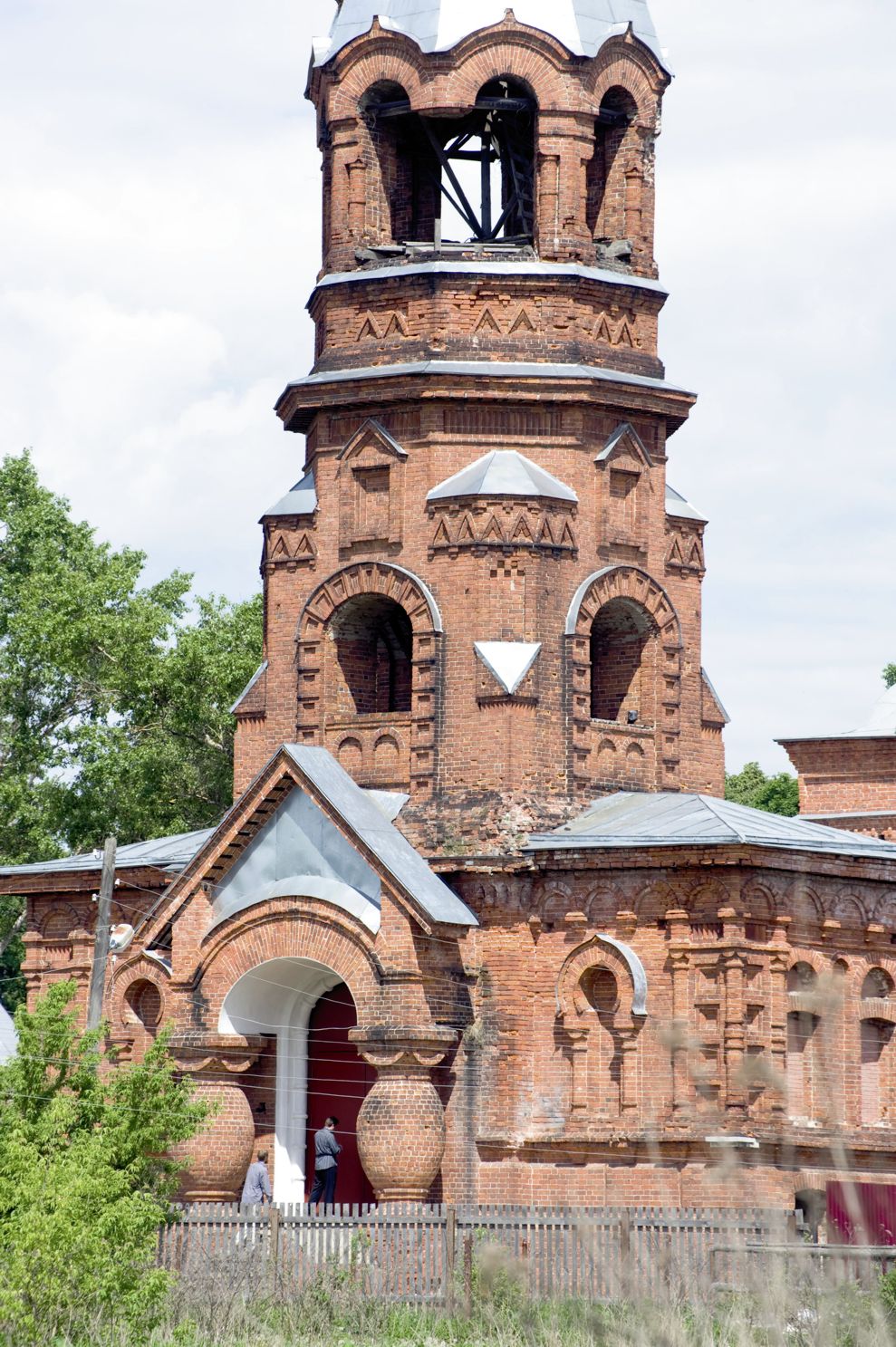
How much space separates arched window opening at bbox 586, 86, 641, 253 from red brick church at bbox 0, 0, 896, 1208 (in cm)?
4

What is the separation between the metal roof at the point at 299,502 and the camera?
23.7 meters

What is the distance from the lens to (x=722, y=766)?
24.4m

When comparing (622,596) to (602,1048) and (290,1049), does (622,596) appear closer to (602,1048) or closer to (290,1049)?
(602,1048)

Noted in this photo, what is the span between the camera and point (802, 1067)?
20.8 metres

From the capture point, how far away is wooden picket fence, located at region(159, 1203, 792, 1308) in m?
17.4

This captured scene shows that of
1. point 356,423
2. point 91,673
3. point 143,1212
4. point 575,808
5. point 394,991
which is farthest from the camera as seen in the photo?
point 91,673

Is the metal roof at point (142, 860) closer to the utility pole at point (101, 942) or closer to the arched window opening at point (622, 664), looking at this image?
the utility pole at point (101, 942)

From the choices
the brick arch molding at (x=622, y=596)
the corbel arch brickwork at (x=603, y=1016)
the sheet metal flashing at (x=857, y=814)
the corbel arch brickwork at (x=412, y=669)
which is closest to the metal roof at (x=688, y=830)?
the corbel arch brickwork at (x=603, y=1016)

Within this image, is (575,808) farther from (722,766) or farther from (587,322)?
(587,322)

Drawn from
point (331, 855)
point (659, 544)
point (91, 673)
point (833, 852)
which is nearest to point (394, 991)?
point (331, 855)

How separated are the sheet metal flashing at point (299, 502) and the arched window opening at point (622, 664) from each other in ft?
10.7

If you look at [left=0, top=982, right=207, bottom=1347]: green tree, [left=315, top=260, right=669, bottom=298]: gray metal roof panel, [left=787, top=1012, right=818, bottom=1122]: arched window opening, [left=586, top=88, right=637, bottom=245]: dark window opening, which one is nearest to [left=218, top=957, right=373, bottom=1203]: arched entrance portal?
[left=0, top=982, right=207, bottom=1347]: green tree

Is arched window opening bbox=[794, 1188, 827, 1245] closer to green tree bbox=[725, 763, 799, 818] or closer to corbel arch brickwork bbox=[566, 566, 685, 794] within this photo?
corbel arch brickwork bbox=[566, 566, 685, 794]

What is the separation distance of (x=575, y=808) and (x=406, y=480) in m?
3.84
